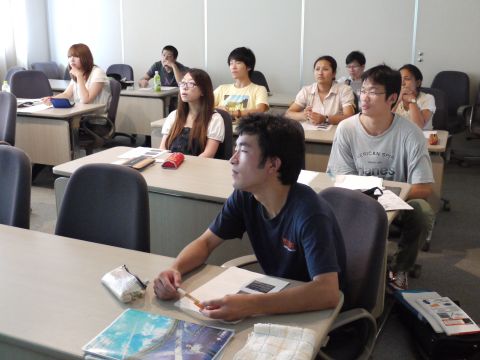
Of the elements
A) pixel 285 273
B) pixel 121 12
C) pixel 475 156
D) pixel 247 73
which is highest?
pixel 121 12

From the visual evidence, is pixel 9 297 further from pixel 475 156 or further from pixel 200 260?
pixel 475 156

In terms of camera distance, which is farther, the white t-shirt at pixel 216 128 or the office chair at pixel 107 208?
the white t-shirt at pixel 216 128

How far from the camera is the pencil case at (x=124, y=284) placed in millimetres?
1512

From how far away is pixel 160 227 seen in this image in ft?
9.07

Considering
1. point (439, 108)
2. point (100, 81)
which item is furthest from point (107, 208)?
point (439, 108)

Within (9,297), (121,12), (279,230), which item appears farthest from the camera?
(121,12)

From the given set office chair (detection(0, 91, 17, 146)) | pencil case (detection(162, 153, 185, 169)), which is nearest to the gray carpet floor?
office chair (detection(0, 91, 17, 146))

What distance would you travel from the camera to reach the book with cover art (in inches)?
49.5

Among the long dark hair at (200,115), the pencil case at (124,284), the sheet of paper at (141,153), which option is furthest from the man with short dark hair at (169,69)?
the pencil case at (124,284)

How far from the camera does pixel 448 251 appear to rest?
353cm

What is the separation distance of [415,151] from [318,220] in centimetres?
144

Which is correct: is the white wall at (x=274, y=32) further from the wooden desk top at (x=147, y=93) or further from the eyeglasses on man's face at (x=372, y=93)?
the eyeglasses on man's face at (x=372, y=93)

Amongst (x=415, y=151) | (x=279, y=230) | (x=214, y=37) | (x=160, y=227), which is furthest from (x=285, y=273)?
(x=214, y=37)

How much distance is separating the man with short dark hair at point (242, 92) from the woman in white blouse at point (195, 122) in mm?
1008
